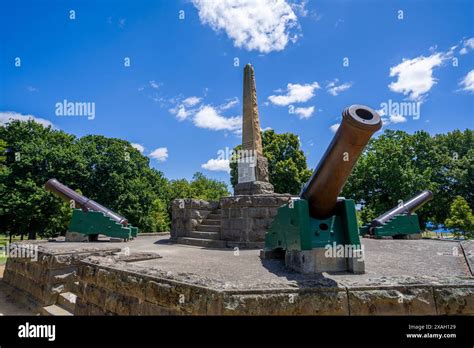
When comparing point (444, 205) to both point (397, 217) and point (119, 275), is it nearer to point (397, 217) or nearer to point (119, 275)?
point (397, 217)

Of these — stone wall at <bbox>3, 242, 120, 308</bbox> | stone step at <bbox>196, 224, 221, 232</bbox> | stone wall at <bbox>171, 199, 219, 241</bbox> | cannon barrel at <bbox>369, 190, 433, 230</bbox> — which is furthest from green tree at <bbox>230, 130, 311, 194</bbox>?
stone wall at <bbox>3, 242, 120, 308</bbox>

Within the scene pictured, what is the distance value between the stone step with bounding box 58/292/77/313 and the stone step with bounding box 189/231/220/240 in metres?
3.80

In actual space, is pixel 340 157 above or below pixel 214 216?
above

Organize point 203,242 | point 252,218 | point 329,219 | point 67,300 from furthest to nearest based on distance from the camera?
1. point 203,242
2. point 252,218
3. point 67,300
4. point 329,219

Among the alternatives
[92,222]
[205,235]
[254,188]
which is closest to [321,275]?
[205,235]

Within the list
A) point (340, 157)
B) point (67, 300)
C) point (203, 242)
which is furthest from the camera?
point (203, 242)

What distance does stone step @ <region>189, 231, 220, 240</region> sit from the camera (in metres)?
8.57

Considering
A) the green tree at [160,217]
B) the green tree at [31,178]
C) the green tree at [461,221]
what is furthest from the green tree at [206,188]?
the green tree at [461,221]

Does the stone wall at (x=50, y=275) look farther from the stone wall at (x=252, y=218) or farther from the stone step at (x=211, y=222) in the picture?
the stone step at (x=211, y=222)

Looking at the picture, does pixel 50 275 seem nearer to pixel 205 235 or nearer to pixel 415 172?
pixel 205 235

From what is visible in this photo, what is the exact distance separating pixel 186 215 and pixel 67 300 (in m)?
4.31

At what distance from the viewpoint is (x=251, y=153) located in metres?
10.8
